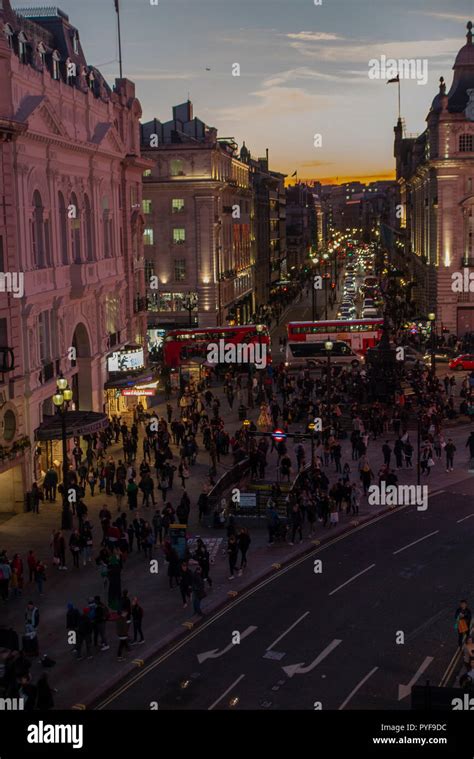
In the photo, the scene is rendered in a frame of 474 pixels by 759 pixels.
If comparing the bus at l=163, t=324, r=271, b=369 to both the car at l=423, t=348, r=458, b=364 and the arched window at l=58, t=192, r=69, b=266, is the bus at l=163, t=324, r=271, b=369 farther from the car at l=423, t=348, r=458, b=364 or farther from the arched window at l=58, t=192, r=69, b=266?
the arched window at l=58, t=192, r=69, b=266

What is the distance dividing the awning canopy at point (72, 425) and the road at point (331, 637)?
33.9 ft

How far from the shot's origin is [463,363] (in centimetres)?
6100

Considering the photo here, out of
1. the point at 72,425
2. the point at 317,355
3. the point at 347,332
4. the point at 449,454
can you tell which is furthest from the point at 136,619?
the point at 347,332

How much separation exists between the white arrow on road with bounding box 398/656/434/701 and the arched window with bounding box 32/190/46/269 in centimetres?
2068

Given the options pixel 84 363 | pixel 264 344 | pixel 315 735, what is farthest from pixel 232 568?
pixel 264 344

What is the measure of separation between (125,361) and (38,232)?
38.5ft

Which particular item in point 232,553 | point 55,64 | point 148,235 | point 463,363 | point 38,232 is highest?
point 55,64

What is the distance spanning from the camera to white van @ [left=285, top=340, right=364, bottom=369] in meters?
63.3

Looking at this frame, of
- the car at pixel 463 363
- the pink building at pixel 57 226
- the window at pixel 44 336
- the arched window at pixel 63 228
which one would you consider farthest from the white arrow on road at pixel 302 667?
the car at pixel 463 363

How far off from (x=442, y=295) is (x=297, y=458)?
42.2 m

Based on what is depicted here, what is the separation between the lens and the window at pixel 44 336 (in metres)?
36.2

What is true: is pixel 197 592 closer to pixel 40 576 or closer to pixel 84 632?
pixel 84 632

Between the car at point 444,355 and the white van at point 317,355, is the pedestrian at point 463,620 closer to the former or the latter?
the white van at point 317,355

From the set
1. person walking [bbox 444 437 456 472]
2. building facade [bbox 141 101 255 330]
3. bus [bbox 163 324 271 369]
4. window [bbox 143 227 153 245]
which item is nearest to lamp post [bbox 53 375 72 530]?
person walking [bbox 444 437 456 472]
